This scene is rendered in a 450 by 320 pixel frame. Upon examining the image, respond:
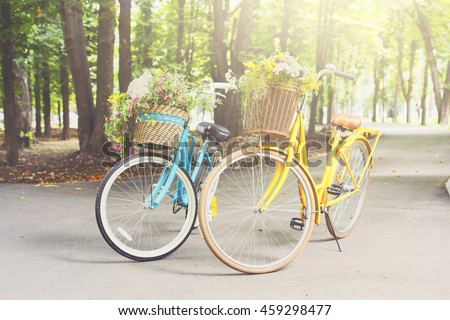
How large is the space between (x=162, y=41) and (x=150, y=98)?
1820 centimetres

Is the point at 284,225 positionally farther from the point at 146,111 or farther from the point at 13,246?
the point at 13,246

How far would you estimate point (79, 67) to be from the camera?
1383 cm

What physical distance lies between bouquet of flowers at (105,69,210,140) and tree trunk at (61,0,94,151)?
9386mm

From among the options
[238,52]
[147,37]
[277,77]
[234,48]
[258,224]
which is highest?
[147,37]

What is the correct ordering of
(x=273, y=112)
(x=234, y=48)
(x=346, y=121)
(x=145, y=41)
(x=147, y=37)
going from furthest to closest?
(x=147, y=37)
(x=145, y=41)
(x=234, y=48)
(x=346, y=121)
(x=273, y=112)

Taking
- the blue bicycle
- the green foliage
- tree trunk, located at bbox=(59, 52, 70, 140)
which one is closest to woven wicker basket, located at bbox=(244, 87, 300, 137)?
the green foliage

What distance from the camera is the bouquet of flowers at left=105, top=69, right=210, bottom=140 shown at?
4.47 meters

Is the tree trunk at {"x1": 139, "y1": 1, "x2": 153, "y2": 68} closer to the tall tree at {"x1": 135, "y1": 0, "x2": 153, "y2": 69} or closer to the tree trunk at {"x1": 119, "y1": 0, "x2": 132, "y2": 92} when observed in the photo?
the tall tree at {"x1": 135, "y1": 0, "x2": 153, "y2": 69}

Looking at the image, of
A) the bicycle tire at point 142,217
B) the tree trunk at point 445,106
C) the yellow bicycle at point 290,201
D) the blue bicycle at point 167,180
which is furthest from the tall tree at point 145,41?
the tree trunk at point 445,106

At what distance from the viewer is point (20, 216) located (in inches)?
253

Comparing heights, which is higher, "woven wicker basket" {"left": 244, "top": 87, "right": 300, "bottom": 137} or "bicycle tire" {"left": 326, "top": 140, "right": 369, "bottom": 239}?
"woven wicker basket" {"left": 244, "top": 87, "right": 300, "bottom": 137}

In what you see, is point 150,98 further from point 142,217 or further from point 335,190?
point 335,190

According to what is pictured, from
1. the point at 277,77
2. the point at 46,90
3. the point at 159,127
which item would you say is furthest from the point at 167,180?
the point at 46,90

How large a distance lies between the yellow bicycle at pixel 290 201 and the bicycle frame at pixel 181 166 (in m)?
0.29
